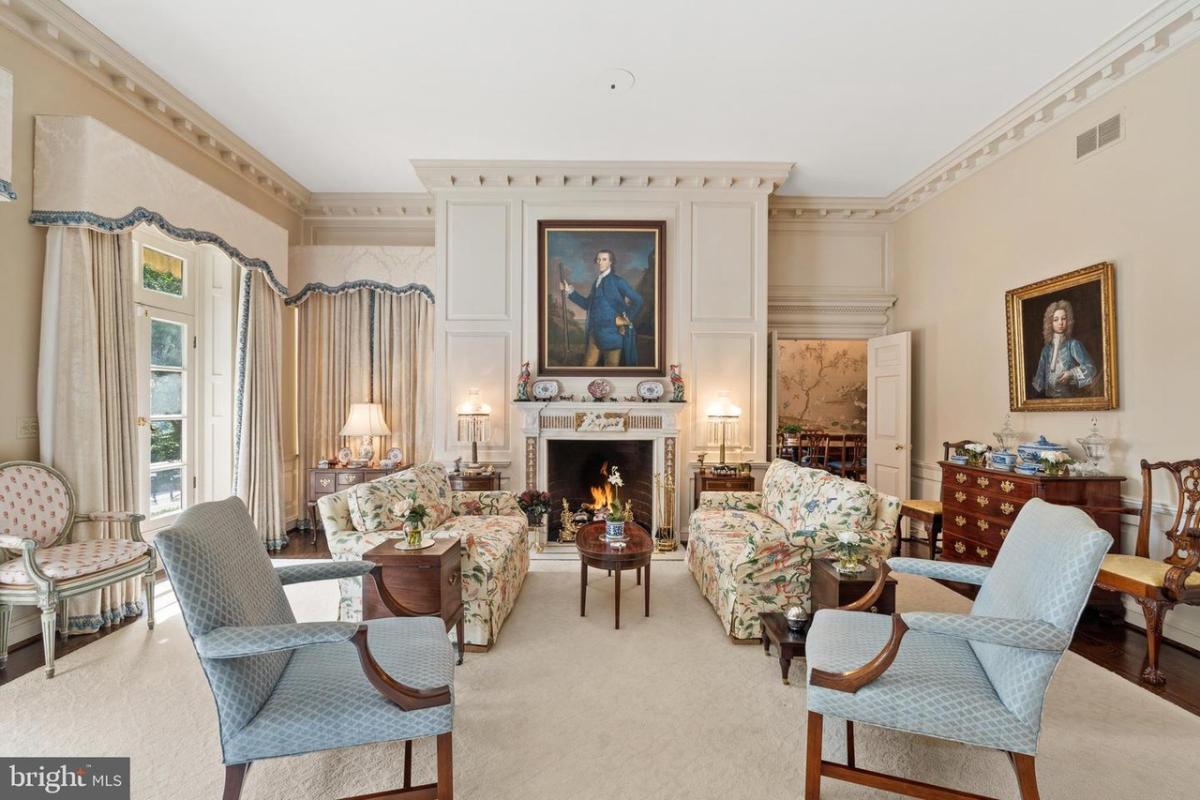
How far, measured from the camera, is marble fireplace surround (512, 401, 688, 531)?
557 centimetres


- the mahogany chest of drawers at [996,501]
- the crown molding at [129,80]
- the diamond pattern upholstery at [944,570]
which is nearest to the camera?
the diamond pattern upholstery at [944,570]

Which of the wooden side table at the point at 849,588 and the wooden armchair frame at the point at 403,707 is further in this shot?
the wooden side table at the point at 849,588

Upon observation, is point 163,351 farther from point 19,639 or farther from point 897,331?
point 897,331

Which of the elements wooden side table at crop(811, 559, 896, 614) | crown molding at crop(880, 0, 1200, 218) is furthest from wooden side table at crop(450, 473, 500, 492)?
crown molding at crop(880, 0, 1200, 218)

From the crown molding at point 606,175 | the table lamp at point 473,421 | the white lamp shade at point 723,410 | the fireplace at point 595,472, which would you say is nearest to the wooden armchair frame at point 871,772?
the white lamp shade at point 723,410

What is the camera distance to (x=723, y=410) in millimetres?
5605

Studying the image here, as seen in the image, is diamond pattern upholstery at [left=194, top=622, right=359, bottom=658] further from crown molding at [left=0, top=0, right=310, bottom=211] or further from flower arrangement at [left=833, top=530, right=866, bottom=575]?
crown molding at [left=0, top=0, right=310, bottom=211]

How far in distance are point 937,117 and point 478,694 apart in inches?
219

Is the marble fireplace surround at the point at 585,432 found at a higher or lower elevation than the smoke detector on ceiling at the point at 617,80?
lower

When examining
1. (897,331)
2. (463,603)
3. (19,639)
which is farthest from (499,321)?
(897,331)

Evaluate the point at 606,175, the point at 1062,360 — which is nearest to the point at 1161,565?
the point at 1062,360

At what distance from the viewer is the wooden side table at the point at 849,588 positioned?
2822 millimetres

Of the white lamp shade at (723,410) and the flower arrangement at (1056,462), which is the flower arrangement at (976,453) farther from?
the white lamp shade at (723,410)

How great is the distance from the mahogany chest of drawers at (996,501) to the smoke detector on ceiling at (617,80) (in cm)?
406
